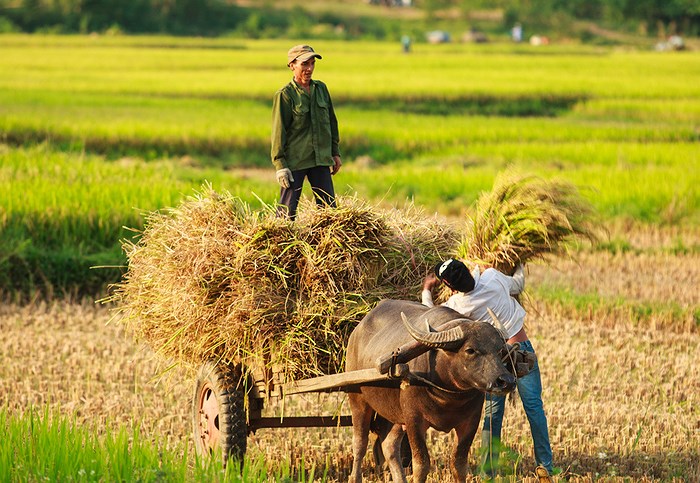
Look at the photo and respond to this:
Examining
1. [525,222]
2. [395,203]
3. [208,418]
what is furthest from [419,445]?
[395,203]

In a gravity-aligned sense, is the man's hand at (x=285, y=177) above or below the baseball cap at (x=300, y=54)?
below

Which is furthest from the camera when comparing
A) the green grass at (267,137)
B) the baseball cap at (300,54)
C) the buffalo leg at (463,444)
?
the green grass at (267,137)

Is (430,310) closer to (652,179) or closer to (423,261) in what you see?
(423,261)

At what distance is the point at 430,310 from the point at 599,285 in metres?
6.85

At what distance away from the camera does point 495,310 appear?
558 cm

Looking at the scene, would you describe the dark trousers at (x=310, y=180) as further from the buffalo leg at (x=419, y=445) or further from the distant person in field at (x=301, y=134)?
the buffalo leg at (x=419, y=445)

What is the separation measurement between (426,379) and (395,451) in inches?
25.3

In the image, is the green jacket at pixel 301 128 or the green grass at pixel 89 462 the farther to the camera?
the green jacket at pixel 301 128

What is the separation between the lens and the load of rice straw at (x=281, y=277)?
229 inches

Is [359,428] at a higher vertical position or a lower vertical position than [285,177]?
lower

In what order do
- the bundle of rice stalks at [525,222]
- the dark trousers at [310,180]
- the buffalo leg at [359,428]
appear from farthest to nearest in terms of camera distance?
the dark trousers at [310,180] → the bundle of rice stalks at [525,222] → the buffalo leg at [359,428]

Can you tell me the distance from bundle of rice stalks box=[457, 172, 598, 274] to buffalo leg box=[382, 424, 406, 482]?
3.19 feet

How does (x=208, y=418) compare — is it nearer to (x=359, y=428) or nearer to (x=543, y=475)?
(x=359, y=428)

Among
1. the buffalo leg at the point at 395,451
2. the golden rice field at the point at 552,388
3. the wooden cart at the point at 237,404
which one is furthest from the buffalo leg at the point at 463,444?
the golden rice field at the point at 552,388
